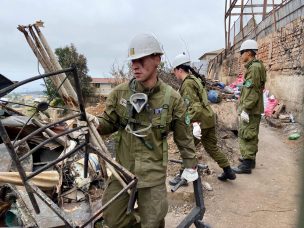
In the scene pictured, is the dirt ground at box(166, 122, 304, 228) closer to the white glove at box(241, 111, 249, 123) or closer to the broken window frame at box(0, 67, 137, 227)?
the white glove at box(241, 111, 249, 123)

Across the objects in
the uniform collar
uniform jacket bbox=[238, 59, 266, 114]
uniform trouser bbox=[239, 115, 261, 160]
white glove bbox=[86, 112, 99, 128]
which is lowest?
uniform trouser bbox=[239, 115, 261, 160]

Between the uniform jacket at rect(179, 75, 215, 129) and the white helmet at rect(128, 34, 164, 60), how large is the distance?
1729 millimetres

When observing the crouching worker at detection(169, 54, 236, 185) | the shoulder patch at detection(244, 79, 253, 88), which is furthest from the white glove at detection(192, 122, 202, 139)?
the shoulder patch at detection(244, 79, 253, 88)

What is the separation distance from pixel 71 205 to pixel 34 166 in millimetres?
988

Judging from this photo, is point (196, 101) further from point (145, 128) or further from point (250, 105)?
point (145, 128)

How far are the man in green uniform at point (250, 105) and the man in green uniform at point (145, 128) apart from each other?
8.94 feet

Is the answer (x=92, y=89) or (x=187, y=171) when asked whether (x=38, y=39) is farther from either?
(x=92, y=89)

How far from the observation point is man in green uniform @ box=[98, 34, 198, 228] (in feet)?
8.59

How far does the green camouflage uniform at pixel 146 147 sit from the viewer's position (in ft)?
8.59

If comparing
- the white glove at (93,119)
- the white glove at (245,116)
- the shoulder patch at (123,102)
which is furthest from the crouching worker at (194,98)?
the white glove at (93,119)

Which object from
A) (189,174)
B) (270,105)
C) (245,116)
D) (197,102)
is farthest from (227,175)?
(270,105)

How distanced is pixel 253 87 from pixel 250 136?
29.9 inches

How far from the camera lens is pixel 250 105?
517 cm

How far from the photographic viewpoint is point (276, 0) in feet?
41.8
